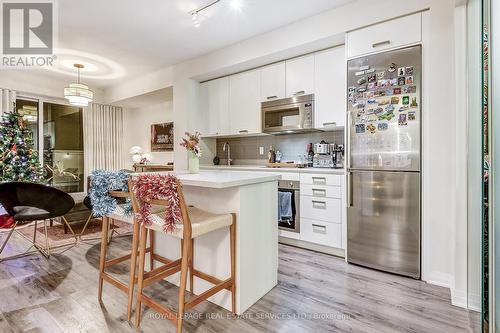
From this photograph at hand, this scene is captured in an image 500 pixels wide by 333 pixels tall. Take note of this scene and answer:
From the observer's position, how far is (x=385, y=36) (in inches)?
97.4

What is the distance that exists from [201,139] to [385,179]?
3.03 metres

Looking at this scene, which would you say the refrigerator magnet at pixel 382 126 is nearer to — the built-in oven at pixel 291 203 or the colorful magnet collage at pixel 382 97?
the colorful magnet collage at pixel 382 97

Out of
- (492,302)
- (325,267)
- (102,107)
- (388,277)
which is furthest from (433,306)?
(102,107)

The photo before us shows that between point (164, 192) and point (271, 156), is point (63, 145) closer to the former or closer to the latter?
point (271, 156)

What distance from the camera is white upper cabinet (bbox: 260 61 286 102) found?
3.51m

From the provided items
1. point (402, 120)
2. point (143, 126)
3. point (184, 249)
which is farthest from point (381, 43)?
point (143, 126)

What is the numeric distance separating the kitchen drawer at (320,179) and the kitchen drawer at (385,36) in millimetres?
1279

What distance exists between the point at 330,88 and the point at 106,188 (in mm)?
2575

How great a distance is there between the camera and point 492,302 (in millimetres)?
1284

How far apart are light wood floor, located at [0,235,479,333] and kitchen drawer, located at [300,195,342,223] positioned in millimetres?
540

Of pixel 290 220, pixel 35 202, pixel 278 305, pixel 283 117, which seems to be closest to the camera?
pixel 278 305

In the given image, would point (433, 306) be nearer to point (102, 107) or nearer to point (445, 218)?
point (445, 218)

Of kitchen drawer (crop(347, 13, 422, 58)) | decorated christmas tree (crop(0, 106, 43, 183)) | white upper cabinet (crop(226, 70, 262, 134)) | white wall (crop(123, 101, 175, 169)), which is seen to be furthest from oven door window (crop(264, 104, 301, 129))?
decorated christmas tree (crop(0, 106, 43, 183))

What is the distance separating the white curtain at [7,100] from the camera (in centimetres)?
451
